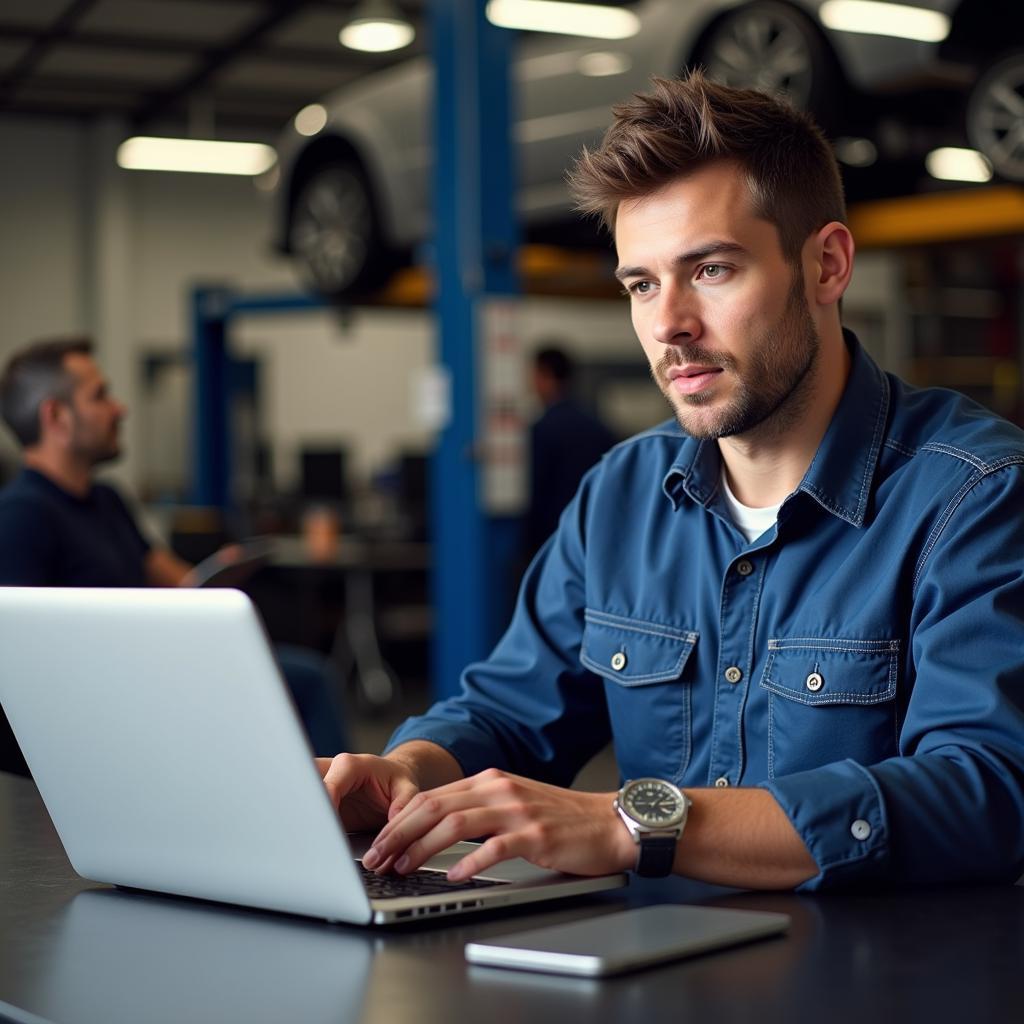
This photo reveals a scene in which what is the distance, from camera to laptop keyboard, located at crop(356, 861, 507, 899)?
1.22 meters

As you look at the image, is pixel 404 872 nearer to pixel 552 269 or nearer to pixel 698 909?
pixel 698 909

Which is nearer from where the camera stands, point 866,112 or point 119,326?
point 866,112

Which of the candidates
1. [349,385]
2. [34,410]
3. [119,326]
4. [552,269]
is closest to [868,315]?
[349,385]

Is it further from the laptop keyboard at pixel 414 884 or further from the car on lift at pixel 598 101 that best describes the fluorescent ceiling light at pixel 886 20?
the laptop keyboard at pixel 414 884

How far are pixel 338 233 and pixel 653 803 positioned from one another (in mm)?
5901

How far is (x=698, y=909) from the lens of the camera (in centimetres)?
118

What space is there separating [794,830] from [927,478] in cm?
44

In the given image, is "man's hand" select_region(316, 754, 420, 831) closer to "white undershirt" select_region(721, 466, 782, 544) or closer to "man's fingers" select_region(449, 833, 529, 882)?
"man's fingers" select_region(449, 833, 529, 882)

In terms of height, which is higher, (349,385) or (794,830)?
(349,385)

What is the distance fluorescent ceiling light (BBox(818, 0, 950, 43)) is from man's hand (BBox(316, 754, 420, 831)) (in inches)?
141

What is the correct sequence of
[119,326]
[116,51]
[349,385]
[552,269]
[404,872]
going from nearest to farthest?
[404,872]
[552,269]
[116,51]
[119,326]
[349,385]

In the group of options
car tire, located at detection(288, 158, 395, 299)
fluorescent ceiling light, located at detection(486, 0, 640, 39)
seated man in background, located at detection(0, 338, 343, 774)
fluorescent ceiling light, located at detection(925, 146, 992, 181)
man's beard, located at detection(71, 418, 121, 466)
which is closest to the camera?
seated man in background, located at detection(0, 338, 343, 774)

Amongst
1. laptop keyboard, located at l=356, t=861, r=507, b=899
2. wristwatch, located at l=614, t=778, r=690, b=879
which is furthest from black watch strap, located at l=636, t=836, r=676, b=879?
laptop keyboard, located at l=356, t=861, r=507, b=899

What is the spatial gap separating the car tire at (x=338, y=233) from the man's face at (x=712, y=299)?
5172 mm
